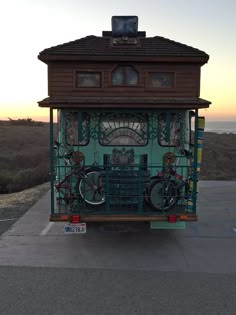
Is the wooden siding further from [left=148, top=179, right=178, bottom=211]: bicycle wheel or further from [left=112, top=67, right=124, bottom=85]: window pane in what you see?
[left=148, top=179, right=178, bottom=211]: bicycle wheel

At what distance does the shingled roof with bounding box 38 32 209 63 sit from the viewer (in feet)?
21.0

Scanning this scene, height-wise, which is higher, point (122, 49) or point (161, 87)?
point (122, 49)

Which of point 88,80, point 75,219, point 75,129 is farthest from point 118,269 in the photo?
point 88,80

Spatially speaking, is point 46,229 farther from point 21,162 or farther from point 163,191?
point 21,162

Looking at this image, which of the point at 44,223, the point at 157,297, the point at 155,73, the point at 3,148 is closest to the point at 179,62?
the point at 155,73

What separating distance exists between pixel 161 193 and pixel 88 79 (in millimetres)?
2496

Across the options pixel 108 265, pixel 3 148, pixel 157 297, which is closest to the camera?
pixel 157 297

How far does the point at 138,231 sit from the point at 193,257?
180 centimetres

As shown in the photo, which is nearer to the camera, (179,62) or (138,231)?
(179,62)

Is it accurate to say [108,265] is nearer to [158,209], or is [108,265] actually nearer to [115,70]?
[158,209]

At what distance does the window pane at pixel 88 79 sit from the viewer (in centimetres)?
657

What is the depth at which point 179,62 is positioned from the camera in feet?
21.4

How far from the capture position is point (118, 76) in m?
6.61

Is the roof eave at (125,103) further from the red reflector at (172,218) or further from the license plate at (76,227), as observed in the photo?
the license plate at (76,227)
